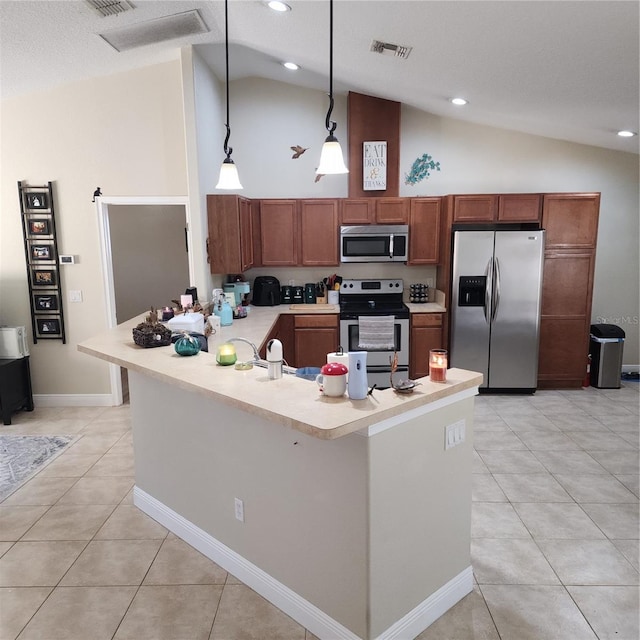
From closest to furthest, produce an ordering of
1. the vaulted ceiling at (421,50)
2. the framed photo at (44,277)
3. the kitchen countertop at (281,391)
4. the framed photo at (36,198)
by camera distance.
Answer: the kitchen countertop at (281,391) → the vaulted ceiling at (421,50) → the framed photo at (36,198) → the framed photo at (44,277)

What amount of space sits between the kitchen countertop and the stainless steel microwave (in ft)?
9.79

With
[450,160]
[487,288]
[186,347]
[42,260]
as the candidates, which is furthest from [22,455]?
[450,160]

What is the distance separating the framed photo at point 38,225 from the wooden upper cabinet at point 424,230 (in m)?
3.60

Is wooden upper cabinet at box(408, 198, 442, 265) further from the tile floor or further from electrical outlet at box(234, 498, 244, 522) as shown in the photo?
electrical outlet at box(234, 498, 244, 522)

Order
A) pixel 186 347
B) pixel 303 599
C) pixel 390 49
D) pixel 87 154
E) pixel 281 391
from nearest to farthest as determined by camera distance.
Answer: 1. pixel 281 391
2. pixel 303 599
3. pixel 186 347
4. pixel 390 49
5. pixel 87 154

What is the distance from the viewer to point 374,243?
543 cm

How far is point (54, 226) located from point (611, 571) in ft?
16.4

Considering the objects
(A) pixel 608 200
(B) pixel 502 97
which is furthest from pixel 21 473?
(A) pixel 608 200

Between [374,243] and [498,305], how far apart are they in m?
1.43

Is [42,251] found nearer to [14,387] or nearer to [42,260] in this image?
[42,260]

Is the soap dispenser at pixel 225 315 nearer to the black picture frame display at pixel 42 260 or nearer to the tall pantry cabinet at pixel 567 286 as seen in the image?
the black picture frame display at pixel 42 260

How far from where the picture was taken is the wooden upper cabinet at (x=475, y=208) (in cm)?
517

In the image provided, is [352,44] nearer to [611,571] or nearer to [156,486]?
[156,486]

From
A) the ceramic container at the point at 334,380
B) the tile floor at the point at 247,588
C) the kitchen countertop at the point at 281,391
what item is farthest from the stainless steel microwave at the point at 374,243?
the ceramic container at the point at 334,380
